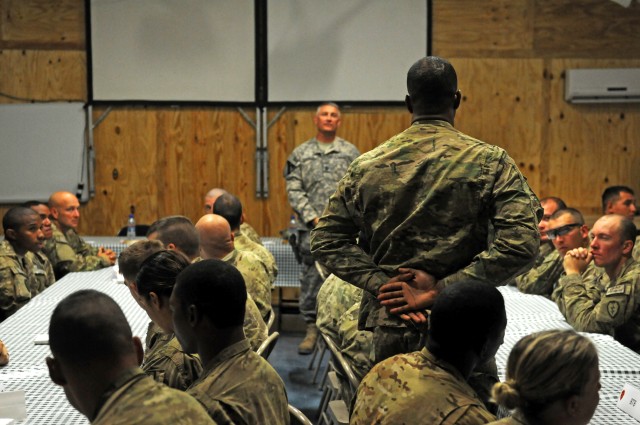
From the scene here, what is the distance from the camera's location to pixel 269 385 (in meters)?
2.01

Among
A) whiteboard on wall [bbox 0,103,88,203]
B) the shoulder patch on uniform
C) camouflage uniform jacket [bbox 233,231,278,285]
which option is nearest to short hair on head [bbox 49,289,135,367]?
the shoulder patch on uniform

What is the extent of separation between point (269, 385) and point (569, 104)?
20.2ft

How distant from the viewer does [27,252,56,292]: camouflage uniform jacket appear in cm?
509

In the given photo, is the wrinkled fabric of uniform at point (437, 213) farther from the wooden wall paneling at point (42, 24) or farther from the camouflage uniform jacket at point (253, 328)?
the wooden wall paneling at point (42, 24)

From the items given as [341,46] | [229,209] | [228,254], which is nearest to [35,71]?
[341,46]

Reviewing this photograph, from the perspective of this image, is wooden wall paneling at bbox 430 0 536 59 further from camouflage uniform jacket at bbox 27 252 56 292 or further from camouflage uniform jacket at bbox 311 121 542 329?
camouflage uniform jacket at bbox 311 121 542 329

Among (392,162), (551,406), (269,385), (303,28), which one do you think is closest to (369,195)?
(392,162)

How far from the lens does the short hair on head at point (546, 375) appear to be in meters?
1.68

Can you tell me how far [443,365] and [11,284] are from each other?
3206 mm

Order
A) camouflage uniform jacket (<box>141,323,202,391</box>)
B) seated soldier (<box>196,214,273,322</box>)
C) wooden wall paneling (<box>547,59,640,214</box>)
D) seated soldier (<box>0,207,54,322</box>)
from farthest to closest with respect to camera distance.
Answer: wooden wall paneling (<box>547,59,640,214</box>), seated soldier (<box>0,207,54,322</box>), seated soldier (<box>196,214,273,322</box>), camouflage uniform jacket (<box>141,323,202,391</box>)

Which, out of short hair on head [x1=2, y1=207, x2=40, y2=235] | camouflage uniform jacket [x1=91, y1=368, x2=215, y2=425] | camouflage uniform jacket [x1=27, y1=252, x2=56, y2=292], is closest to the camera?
camouflage uniform jacket [x1=91, y1=368, x2=215, y2=425]

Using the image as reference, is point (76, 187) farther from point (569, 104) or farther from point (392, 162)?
point (392, 162)

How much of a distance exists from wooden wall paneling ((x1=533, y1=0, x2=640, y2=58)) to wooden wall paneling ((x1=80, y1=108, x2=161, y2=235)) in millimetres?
3569

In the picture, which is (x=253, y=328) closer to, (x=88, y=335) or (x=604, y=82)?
(x=88, y=335)
